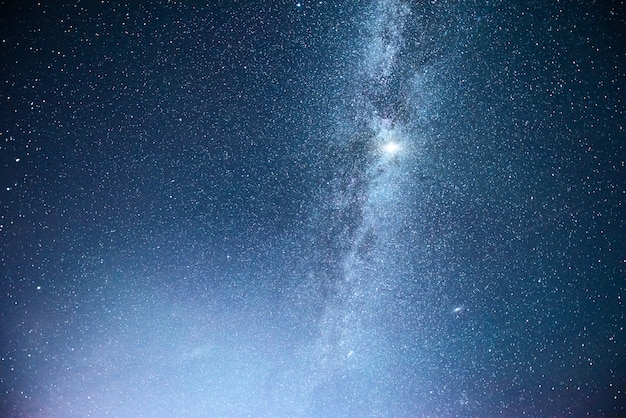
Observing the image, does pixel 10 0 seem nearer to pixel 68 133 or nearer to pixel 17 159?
pixel 68 133

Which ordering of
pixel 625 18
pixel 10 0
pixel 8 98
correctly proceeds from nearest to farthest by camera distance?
pixel 10 0 → pixel 8 98 → pixel 625 18

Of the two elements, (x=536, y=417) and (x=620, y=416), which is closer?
(x=536, y=417)

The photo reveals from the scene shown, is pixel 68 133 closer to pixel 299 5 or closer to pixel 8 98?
pixel 8 98

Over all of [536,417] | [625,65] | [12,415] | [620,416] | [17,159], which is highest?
[17,159]

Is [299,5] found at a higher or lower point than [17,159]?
higher

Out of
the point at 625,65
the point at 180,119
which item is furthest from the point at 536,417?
the point at 180,119

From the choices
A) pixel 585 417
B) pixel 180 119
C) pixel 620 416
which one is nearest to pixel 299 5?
pixel 180 119

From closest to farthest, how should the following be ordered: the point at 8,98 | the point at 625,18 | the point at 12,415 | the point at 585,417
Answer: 1. the point at 8,98
2. the point at 625,18
3. the point at 12,415
4. the point at 585,417

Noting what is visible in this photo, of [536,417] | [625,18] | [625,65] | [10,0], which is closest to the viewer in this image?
[10,0]

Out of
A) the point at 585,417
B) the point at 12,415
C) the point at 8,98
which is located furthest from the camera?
the point at 585,417
